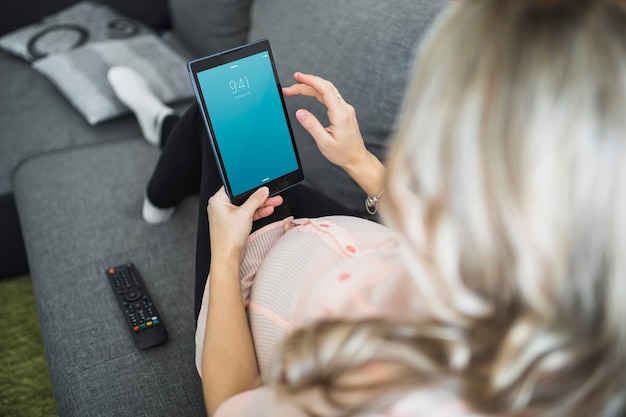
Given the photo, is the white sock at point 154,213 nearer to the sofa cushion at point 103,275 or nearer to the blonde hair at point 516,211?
the sofa cushion at point 103,275

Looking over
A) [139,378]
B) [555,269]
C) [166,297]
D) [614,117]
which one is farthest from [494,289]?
[166,297]

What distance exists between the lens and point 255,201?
100 cm

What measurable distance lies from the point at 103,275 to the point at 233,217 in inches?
17.4

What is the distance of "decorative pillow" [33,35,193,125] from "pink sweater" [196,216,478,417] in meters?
0.98

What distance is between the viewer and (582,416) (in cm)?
55

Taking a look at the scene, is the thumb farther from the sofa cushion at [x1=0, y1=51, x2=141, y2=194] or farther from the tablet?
the sofa cushion at [x1=0, y1=51, x2=141, y2=194]

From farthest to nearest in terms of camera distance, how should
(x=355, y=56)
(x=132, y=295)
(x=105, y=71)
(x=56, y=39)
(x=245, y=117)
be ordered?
1. (x=56, y=39)
2. (x=105, y=71)
3. (x=355, y=56)
4. (x=132, y=295)
5. (x=245, y=117)

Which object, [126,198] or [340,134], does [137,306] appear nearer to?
[126,198]

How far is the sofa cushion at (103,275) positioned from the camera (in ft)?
3.33

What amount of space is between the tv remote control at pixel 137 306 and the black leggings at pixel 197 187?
150 millimetres

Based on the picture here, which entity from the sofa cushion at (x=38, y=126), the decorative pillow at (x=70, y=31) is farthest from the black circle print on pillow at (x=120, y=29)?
the sofa cushion at (x=38, y=126)

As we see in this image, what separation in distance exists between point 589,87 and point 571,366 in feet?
0.80

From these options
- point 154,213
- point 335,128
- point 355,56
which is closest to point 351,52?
point 355,56

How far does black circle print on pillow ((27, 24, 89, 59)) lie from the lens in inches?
80.4
